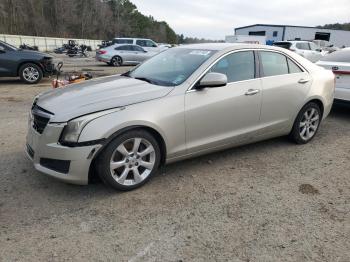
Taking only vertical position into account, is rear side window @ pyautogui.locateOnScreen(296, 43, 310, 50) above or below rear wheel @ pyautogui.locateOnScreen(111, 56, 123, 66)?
above

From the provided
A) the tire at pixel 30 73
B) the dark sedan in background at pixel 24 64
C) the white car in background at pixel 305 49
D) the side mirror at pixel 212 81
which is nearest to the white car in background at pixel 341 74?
the side mirror at pixel 212 81

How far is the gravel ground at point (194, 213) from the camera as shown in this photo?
9.00 ft

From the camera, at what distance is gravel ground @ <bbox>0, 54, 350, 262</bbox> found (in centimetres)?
274

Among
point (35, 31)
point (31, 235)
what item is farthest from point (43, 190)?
point (35, 31)

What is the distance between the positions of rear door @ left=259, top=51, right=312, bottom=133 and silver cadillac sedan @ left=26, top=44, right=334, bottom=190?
14mm

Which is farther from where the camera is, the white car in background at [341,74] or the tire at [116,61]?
the tire at [116,61]

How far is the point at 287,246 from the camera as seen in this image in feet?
9.23

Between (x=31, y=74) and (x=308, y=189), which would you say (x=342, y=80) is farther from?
(x=31, y=74)

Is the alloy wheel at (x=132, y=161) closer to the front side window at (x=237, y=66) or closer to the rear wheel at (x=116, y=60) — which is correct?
the front side window at (x=237, y=66)

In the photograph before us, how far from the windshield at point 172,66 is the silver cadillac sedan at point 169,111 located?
0.7 inches

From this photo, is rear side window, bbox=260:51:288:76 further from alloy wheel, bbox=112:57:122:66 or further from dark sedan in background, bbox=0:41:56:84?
alloy wheel, bbox=112:57:122:66

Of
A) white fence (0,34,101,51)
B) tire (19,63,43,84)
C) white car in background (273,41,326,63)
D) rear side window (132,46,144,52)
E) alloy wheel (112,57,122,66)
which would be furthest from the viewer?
white fence (0,34,101,51)

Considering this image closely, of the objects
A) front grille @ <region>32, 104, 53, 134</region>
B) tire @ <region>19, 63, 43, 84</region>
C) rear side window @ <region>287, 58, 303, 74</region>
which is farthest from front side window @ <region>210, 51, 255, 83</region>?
tire @ <region>19, 63, 43, 84</region>

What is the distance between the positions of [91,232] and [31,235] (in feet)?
1.68
